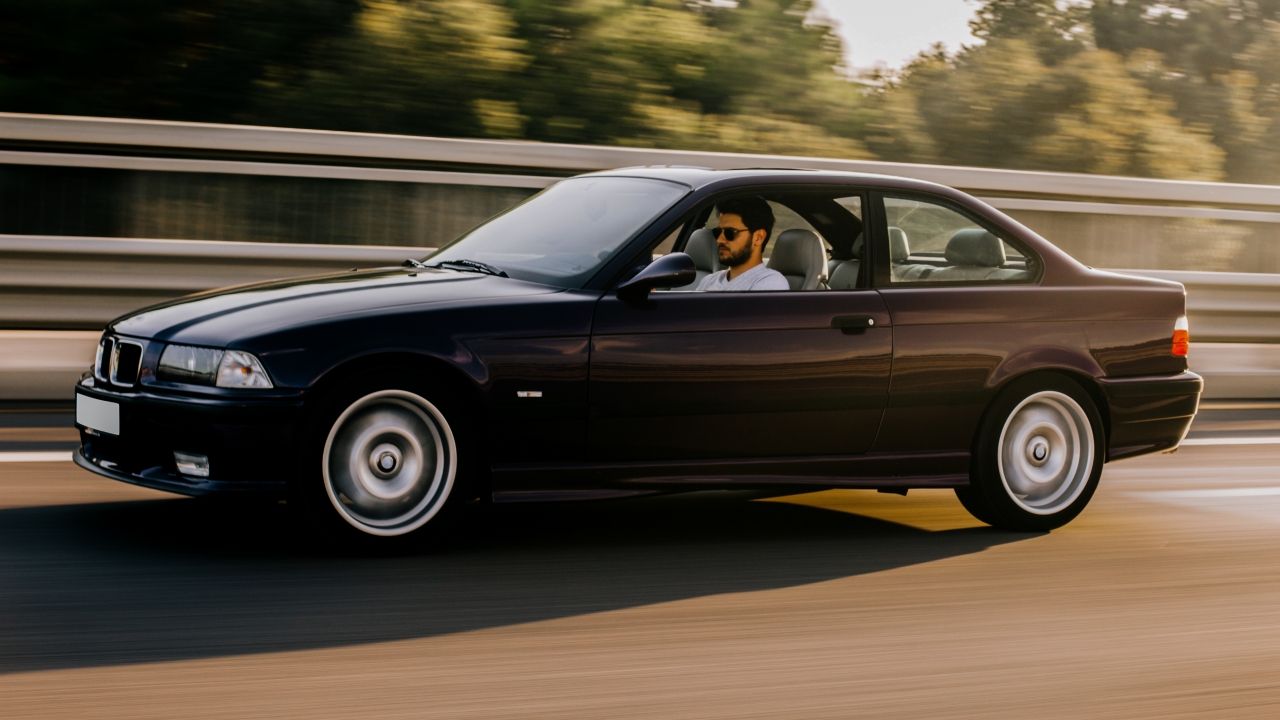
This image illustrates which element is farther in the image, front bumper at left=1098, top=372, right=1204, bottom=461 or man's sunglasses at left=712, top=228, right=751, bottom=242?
front bumper at left=1098, top=372, right=1204, bottom=461

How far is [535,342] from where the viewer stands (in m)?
6.13

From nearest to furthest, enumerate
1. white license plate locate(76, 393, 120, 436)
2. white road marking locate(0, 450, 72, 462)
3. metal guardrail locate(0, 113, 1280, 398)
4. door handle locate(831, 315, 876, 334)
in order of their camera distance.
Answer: white license plate locate(76, 393, 120, 436)
door handle locate(831, 315, 876, 334)
white road marking locate(0, 450, 72, 462)
metal guardrail locate(0, 113, 1280, 398)

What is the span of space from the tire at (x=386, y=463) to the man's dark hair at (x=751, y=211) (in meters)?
1.62

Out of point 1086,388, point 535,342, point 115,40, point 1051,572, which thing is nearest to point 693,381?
point 535,342

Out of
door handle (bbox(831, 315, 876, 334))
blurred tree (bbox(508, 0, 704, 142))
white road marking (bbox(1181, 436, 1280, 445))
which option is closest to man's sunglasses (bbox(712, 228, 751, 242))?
door handle (bbox(831, 315, 876, 334))

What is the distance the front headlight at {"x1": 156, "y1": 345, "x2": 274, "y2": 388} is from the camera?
575 centimetres

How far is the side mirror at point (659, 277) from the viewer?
20.7 feet

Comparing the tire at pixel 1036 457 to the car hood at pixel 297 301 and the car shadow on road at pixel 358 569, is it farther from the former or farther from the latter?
the car hood at pixel 297 301

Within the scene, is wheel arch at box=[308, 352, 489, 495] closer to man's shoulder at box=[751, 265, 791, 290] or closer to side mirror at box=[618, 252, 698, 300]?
side mirror at box=[618, 252, 698, 300]

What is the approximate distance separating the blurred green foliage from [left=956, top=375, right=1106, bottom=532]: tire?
25.5 ft

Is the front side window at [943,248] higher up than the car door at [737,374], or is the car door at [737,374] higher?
the front side window at [943,248]

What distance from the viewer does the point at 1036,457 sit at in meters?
7.30

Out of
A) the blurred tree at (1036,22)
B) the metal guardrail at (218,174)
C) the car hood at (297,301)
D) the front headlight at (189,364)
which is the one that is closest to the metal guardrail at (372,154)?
the metal guardrail at (218,174)

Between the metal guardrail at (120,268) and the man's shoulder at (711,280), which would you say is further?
the metal guardrail at (120,268)
